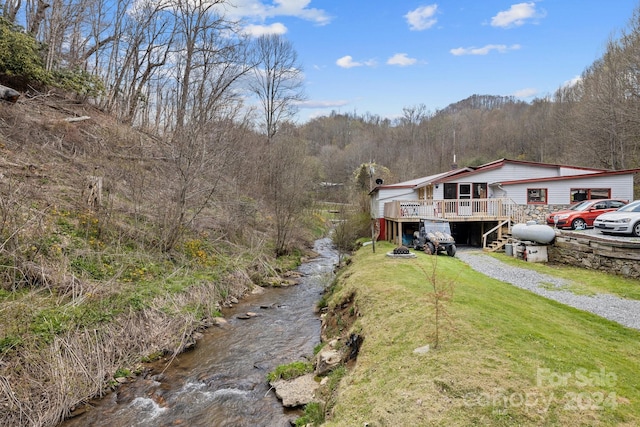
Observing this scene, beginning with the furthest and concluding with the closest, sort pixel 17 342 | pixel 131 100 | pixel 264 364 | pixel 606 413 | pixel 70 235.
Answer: pixel 131 100
pixel 70 235
pixel 264 364
pixel 17 342
pixel 606 413

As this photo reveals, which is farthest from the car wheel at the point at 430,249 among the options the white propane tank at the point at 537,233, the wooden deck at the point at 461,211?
the white propane tank at the point at 537,233

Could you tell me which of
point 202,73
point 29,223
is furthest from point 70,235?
point 202,73

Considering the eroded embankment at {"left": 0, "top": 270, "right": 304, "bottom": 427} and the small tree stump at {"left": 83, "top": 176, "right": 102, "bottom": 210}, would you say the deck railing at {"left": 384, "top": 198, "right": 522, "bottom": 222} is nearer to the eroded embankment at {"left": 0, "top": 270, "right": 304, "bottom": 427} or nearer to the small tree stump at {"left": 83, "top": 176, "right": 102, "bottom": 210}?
the eroded embankment at {"left": 0, "top": 270, "right": 304, "bottom": 427}

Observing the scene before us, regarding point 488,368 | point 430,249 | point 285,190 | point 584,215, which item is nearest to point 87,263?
point 488,368

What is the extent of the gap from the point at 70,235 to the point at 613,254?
1744 cm

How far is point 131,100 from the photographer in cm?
2294

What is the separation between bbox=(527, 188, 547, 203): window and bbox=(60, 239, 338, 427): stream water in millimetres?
16482

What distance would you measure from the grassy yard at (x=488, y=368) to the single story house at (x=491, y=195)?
37.7 feet

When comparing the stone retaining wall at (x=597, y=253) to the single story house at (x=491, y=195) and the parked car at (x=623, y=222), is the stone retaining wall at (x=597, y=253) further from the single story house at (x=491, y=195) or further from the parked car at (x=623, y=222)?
the single story house at (x=491, y=195)

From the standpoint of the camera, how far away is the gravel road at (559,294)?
8031 mm

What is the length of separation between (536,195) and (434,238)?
32.1 ft

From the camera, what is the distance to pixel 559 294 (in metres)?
9.91

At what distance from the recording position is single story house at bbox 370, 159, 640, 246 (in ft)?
63.2

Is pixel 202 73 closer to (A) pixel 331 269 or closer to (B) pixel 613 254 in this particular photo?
(A) pixel 331 269
